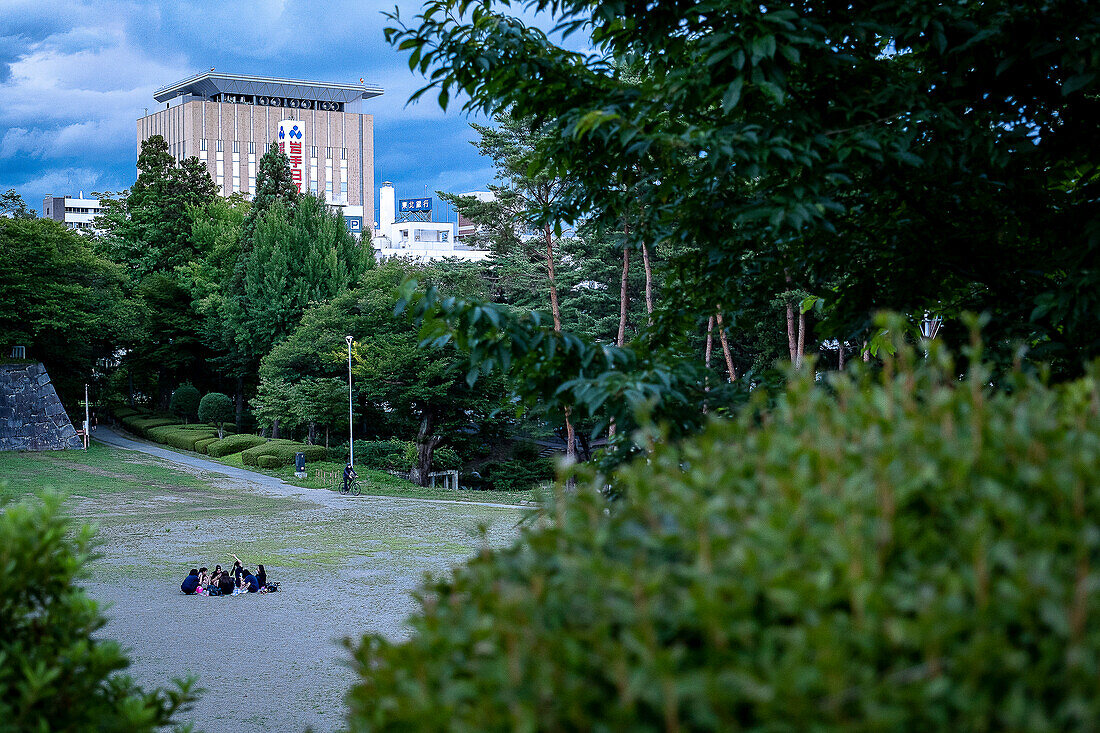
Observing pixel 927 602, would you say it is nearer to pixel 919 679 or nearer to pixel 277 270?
pixel 919 679

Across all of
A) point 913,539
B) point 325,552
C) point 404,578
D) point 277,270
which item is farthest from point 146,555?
point 277,270

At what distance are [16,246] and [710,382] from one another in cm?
4372

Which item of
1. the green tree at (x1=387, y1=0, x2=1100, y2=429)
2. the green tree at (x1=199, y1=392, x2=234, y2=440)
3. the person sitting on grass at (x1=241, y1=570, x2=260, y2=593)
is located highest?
the green tree at (x1=387, y1=0, x2=1100, y2=429)

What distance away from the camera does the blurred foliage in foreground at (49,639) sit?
2402 millimetres

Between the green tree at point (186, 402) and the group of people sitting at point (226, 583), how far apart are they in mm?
37870

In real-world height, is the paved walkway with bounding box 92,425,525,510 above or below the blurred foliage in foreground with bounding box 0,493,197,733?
below

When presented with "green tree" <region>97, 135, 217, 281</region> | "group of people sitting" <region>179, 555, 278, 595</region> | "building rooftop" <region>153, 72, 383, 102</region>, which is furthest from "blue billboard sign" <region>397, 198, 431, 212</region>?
"group of people sitting" <region>179, 555, 278, 595</region>

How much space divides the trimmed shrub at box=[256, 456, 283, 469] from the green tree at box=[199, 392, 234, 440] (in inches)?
422

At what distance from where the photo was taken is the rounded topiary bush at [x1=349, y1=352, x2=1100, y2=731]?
1.31m

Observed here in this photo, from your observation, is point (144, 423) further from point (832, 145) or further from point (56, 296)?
point (832, 145)

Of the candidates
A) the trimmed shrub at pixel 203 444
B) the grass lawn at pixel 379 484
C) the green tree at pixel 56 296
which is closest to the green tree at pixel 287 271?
the trimmed shrub at pixel 203 444

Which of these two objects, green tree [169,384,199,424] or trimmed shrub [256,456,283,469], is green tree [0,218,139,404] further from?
trimmed shrub [256,456,283,469]

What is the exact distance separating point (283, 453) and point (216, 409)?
11.6 meters

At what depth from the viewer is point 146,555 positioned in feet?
62.0
